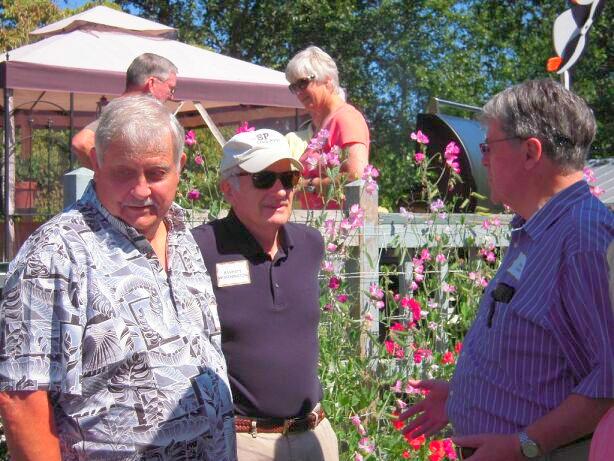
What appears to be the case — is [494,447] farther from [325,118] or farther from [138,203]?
[325,118]

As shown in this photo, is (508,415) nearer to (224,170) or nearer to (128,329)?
(128,329)

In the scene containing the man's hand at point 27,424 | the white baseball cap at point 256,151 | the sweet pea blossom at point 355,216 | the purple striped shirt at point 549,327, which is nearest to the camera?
the man's hand at point 27,424

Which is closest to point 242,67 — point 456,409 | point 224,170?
point 224,170

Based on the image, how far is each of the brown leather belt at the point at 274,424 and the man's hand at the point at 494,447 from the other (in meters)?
0.64

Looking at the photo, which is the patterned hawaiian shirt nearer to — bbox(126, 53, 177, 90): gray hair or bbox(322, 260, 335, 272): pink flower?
bbox(322, 260, 335, 272): pink flower

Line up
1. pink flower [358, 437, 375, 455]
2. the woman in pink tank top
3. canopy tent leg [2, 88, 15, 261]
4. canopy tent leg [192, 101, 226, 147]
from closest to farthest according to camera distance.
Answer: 1. pink flower [358, 437, 375, 455]
2. the woman in pink tank top
3. canopy tent leg [192, 101, 226, 147]
4. canopy tent leg [2, 88, 15, 261]

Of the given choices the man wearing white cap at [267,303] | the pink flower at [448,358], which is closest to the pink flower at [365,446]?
the pink flower at [448,358]

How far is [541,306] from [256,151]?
41.9 inches

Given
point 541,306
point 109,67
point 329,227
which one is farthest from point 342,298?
point 109,67

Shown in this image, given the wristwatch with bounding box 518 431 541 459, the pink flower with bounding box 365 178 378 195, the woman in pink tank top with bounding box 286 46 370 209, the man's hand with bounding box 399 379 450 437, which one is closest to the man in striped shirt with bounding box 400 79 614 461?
the wristwatch with bounding box 518 431 541 459

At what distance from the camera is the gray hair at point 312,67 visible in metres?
4.30

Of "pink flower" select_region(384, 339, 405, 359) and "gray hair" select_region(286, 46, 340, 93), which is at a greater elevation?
"gray hair" select_region(286, 46, 340, 93)

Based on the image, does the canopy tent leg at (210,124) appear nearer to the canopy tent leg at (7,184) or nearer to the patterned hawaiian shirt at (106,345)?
the canopy tent leg at (7,184)

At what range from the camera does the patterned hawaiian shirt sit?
199 centimetres
